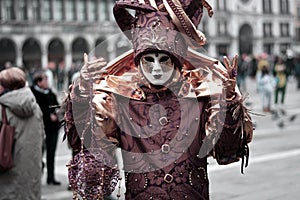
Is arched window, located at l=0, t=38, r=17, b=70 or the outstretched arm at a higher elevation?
arched window, located at l=0, t=38, r=17, b=70

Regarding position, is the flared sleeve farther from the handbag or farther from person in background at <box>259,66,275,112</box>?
person in background at <box>259,66,275,112</box>

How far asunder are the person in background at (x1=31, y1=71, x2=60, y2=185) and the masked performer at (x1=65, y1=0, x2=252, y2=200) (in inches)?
216

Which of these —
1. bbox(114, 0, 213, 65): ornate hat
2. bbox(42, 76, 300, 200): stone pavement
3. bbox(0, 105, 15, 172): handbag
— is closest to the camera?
bbox(114, 0, 213, 65): ornate hat

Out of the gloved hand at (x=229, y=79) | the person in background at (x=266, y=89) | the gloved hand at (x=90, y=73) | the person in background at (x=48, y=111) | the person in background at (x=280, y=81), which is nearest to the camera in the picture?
the gloved hand at (x=229, y=79)

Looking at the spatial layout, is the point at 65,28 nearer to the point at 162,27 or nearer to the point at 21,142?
the point at 21,142

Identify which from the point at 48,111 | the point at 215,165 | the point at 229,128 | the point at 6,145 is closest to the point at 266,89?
the point at 215,165

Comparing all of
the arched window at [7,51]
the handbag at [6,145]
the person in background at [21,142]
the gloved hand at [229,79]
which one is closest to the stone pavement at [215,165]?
the gloved hand at [229,79]

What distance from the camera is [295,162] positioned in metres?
11.2

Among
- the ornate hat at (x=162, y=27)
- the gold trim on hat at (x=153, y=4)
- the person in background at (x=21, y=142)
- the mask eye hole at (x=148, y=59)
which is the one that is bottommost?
the person in background at (x=21, y=142)

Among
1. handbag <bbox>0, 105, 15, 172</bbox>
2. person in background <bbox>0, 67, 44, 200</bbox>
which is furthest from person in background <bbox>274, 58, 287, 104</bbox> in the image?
handbag <bbox>0, 105, 15, 172</bbox>

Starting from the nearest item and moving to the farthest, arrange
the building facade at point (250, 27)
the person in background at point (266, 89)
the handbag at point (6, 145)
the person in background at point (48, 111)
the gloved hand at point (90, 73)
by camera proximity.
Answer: the gloved hand at point (90, 73) < the handbag at point (6, 145) < the person in background at point (48, 111) < the person in background at point (266, 89) < the building facade at point (250, 27)

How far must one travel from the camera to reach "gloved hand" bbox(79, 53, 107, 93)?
411 cm

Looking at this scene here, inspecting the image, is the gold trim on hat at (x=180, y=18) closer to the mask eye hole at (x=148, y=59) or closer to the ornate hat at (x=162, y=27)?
the ornate hat at (x=162, y=27)

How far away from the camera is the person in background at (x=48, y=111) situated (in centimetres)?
980
